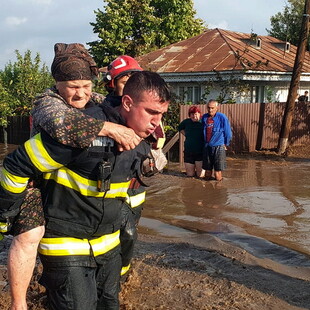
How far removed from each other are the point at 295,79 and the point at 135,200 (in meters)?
12.5

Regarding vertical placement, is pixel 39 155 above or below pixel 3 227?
above

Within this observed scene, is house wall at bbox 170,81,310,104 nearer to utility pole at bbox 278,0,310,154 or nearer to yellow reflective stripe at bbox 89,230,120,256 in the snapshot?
utility pole at bbox 278,0,310,154

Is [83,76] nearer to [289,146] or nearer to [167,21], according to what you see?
[289,146]

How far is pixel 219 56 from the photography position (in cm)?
2192

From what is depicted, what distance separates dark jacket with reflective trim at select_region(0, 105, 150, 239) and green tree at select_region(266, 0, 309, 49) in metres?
43.5

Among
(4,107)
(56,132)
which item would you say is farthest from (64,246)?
(4,107)

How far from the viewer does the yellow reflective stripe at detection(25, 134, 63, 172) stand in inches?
97.0

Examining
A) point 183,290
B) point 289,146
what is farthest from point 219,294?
point 289,146

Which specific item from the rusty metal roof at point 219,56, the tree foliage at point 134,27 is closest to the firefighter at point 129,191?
the rusty metal roof at point 219,56

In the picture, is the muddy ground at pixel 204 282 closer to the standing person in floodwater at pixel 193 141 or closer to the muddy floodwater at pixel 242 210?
the muddy floodwater at pixel 242 210

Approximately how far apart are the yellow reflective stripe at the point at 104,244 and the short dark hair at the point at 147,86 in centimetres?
80

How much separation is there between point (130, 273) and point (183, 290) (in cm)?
58

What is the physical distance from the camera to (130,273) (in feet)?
16.0

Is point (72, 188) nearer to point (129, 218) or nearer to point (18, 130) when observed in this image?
point (129, 218)
